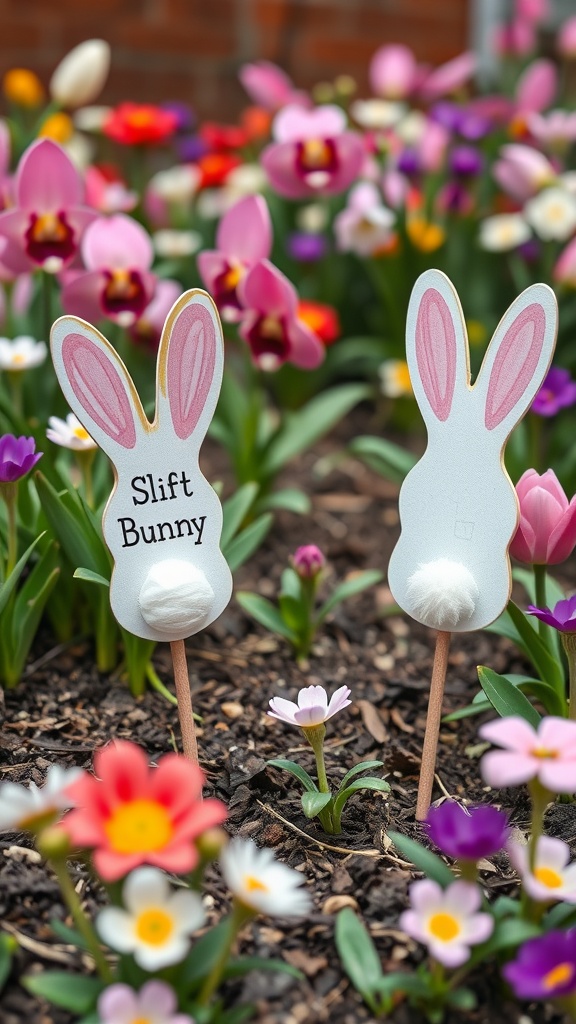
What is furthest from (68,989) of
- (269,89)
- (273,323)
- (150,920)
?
(269,89)

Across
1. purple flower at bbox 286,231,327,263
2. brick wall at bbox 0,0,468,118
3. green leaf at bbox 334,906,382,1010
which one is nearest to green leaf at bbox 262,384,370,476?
purple flower at bbox 286,231,327,263

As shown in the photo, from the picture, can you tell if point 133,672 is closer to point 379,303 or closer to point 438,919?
point 438,919

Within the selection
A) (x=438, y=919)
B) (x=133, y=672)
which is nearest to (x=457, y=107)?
(x=133, y=672)

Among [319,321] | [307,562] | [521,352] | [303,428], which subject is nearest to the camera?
[521,352]

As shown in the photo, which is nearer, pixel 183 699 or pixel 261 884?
pixel 261 884

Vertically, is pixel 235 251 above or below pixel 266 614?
above

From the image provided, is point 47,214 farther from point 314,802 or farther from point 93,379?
point 314,802

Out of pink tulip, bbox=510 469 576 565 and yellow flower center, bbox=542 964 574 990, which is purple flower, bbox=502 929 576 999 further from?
pink tulip, bbox=510 469 576 565
